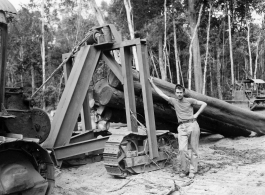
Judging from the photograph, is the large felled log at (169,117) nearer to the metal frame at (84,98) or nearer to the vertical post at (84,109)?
the vertical post at (84,109)

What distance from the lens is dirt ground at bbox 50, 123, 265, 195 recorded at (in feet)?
17.2

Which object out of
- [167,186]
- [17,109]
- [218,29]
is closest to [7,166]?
[17,109]

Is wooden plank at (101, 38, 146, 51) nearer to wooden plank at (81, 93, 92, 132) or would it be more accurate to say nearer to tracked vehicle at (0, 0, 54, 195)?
wooden plank at (81, 93, 92, 132)

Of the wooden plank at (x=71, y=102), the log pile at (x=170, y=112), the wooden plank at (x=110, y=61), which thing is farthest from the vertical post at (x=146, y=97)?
the log pile at (x=170, y=112)

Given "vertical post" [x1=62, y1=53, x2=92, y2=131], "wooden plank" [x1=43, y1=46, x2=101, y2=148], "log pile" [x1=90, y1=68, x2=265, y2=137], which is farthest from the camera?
"log pile" [x1=90, y1=68, x2=265, y2=137]

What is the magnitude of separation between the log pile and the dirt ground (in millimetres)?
1299

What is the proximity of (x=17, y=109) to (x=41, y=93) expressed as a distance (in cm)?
2431

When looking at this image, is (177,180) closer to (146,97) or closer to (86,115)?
(146,97)

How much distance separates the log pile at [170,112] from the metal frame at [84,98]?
39.2 inches

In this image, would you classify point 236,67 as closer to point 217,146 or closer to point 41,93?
point 41,93

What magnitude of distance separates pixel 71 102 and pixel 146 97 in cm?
149

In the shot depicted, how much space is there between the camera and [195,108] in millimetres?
8633

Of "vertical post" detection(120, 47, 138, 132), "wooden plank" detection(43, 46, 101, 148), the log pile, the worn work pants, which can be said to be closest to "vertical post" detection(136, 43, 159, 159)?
"vertical post" detection(120, 47, 138, 132)

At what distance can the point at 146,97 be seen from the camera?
6.33 m
